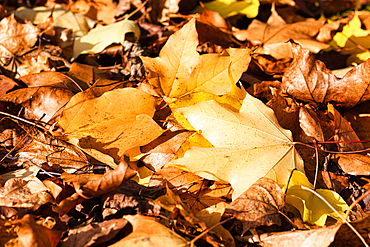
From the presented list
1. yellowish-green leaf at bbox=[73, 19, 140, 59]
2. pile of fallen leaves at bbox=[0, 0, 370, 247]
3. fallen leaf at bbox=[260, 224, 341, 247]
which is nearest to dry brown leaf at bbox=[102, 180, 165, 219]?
pile of fallen leaves at bbox=[0, 0, 370, 247]

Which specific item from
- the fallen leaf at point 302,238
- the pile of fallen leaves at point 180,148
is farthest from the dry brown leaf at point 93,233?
the fallen leaf at point 302,238

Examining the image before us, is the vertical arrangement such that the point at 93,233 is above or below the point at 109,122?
below

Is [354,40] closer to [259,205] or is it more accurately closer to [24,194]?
[259,205]

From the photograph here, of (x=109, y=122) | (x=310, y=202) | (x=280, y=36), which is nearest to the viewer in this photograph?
(x=310, y=202)

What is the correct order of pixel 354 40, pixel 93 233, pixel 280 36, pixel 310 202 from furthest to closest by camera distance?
→ pixel 354 40 → pixel 280 36 → pixel 310 202 → pixel 93 233

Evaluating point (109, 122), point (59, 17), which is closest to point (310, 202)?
point (109, 122)

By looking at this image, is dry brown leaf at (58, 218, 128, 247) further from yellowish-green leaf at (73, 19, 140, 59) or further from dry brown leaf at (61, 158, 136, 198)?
yellowish-green leaf at (73, 19, 140, 59)

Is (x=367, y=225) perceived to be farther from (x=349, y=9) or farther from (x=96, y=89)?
(x=349, y=9)
